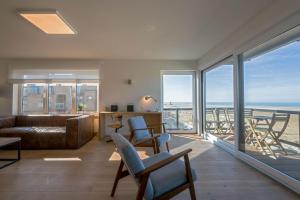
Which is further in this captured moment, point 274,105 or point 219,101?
point 219,101

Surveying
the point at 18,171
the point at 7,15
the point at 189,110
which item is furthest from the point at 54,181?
the point at 189,110

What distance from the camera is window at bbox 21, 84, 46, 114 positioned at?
19.5 feet

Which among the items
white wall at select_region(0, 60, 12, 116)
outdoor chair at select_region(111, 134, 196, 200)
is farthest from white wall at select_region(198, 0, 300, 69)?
white wall at select_region(0, 60, 12, 116)

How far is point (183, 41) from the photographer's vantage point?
13.8 ft

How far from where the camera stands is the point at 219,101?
463cm

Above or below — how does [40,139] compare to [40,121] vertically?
below

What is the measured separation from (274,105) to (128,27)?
253 cm

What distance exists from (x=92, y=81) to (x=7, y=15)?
309 centimetres

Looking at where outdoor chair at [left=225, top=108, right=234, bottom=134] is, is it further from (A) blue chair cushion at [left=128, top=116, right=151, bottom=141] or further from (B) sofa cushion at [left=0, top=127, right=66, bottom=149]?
(B) sofa cushion at [left=0, top=127, right=66, bottom=149]

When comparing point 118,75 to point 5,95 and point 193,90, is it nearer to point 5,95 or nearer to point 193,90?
point 193,90

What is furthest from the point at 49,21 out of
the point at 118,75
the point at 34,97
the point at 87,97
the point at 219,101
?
the point at 219,101

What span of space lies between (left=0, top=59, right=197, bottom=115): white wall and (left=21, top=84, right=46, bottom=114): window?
41cm

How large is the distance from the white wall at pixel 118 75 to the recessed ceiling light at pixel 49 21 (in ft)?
7.68

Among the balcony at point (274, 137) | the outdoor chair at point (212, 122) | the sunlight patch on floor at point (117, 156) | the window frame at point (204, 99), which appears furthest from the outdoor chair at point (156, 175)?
the outdoor chair at point (212, 122)
